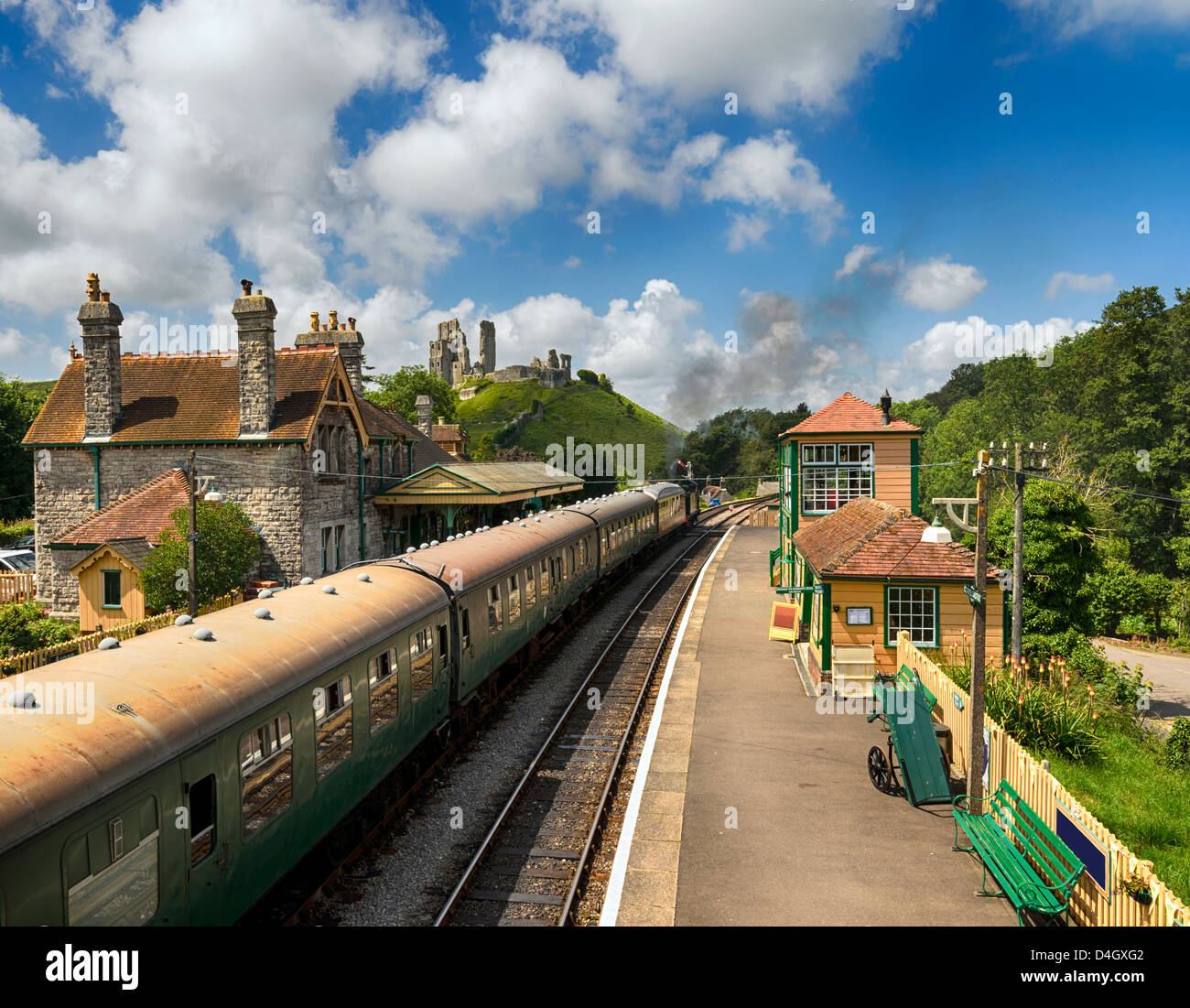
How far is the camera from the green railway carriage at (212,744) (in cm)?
521

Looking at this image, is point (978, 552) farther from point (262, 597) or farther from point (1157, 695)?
point (1157, 695)

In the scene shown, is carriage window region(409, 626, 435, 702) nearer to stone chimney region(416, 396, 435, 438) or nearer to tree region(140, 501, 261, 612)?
tree region(140, 501, 261, 612)

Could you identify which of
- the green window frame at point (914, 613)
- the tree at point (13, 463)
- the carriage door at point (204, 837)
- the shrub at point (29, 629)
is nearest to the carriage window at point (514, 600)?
the green window frame at point (914, 613)

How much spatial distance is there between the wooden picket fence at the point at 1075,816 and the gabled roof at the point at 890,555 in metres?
3.17

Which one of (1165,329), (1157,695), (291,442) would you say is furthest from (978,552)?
(1165,329)

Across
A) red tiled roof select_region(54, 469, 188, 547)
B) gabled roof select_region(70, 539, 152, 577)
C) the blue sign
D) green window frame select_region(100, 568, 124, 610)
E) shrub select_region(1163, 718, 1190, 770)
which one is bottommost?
shrub select_region(1163, 718, 1190, 770)

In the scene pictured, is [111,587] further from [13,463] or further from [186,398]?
[13,463]

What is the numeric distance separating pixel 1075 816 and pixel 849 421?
16078 millimetres

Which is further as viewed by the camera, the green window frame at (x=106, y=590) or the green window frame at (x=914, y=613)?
the green window frame at (x=106, y=590)

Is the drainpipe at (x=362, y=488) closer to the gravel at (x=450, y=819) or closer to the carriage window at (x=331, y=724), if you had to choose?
the gravel at (x=450, y=819)

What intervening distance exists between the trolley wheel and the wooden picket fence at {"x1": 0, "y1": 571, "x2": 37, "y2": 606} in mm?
27213

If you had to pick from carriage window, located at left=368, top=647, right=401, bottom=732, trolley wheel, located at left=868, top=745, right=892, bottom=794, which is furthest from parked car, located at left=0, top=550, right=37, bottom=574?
trolley wheel, located at left=868, top=745, right=892, bottom=794

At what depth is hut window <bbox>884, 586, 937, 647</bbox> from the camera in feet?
54.4

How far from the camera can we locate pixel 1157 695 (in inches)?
990
